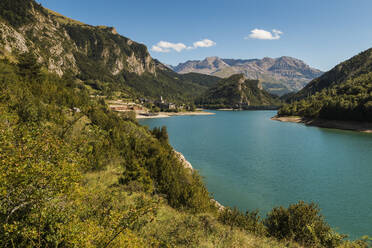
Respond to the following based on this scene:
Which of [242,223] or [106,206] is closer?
[106,206]

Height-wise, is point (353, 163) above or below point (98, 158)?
below

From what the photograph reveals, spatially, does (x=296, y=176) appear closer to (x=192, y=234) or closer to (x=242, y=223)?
(x=242, y=223)

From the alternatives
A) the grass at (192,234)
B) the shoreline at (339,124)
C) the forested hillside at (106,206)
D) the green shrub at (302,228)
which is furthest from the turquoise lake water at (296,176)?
the shoreline at (339,124)

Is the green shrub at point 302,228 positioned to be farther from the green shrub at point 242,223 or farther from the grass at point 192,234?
the grass at point 192,234

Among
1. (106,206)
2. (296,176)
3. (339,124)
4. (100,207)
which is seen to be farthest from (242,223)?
(339,124)

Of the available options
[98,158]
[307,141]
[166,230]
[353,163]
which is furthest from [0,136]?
[307,141]

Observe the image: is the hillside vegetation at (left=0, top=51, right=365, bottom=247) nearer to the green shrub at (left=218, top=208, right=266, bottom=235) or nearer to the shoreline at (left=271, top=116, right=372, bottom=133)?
the green shrub at (left=218, top=208, right=266, bottom=235)

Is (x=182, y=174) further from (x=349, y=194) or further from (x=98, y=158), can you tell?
(x=349, y=194)

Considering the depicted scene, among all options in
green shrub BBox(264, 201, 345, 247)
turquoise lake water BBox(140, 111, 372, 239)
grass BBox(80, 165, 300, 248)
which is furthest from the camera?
turquoise lake water BBox(140, 111, 372, 239)

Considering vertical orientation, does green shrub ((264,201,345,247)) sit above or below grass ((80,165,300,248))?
below

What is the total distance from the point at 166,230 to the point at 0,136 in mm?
10265

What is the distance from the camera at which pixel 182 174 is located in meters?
30.7

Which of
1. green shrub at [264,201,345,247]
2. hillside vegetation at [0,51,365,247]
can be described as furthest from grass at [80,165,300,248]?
green shrub at [264,201,345,247]

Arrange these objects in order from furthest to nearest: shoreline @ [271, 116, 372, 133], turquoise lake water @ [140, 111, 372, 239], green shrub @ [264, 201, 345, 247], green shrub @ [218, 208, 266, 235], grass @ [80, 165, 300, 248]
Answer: shoreline @ [271, 116, 372, 133] < turquoise lake water @ [140, 111, 372, 239] < green shrub @ [218, 208, 266, 235] < green shrub @ [264, 201, 345, 247] < grass @ [80, 165, 300, 248]
